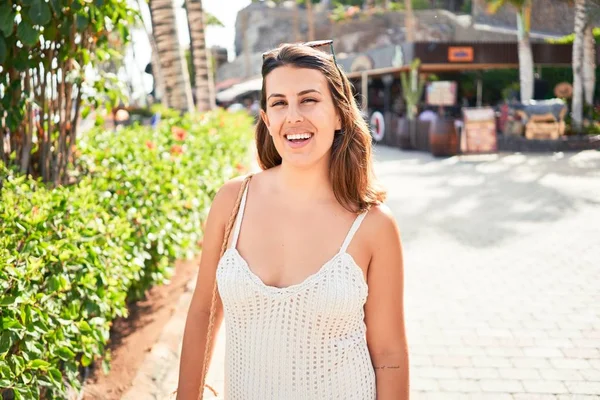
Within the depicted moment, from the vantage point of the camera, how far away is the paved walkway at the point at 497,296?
3.67m

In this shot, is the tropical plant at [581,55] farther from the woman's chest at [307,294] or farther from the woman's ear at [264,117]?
the woman's chest at [307,294]

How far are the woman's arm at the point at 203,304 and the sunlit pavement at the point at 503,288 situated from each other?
6.20 feet

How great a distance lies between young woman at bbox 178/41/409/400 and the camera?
188cm

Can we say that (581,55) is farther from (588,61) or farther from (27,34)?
(27,34)

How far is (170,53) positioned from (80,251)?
22.1ft

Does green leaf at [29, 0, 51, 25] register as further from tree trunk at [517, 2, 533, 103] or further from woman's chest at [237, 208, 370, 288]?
tree trunk at [517, 2, 533, 103]

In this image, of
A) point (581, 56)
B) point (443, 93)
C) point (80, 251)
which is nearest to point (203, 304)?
point (80, 251)

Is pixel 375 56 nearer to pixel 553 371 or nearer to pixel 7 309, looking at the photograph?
pixel 553 371

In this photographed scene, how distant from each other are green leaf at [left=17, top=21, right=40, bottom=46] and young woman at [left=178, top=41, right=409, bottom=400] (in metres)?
1.86

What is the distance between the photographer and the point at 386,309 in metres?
1.96

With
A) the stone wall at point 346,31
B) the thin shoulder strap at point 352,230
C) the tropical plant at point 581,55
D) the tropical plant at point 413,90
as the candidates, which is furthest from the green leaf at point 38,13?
the stone wall at point 346,31

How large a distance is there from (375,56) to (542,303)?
59.4ft

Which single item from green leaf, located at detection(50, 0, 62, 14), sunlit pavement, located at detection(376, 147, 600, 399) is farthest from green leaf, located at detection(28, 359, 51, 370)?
sunlit pavement, located at detection(376, 147, 600, 399)

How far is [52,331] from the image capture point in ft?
7.92
